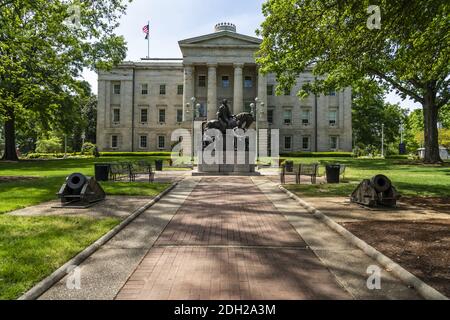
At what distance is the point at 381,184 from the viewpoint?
11773 millimetres

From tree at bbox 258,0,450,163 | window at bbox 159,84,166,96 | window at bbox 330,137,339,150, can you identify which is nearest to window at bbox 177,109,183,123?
window at bbox 159,84,166,96

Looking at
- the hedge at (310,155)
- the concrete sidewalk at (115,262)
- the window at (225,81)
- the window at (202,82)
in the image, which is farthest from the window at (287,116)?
the concrete sidewalk at (115,262)

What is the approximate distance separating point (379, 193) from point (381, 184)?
11.6 inches

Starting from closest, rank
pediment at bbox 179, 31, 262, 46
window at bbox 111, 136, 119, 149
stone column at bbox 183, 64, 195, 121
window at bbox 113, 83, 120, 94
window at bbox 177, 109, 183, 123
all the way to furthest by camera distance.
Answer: pediment at bbox 179, 31, 262, 46 → stone column at bbox 183, 64, 195, 121 → window at bbox 177, 109, 183, 123 → window at bbox 111, 136, 119, 149 → window at bbox 113, 83, 120, 94

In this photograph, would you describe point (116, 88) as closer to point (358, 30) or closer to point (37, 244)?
point (358, 30)

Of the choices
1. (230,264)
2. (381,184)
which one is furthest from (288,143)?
(230,264)

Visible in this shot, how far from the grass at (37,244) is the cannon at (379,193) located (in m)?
7.71

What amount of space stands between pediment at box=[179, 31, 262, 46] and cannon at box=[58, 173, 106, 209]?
1912 inches

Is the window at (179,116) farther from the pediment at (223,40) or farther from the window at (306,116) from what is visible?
the window at (306,116)

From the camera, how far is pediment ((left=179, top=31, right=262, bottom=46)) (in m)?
56.7

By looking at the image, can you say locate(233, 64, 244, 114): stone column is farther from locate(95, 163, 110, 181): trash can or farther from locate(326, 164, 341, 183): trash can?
locate(95, 163, 110, 181): trash can

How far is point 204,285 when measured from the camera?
5105 millimetres

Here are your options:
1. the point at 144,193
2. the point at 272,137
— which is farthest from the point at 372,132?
the point at 144,193
